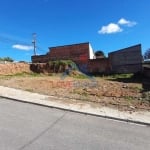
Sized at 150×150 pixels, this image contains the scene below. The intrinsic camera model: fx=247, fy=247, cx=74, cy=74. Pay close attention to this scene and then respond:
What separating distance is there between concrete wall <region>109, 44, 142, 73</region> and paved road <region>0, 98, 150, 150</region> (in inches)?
659

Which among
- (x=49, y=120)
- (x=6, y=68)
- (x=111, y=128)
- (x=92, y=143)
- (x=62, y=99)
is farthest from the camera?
(x=6, y=68)

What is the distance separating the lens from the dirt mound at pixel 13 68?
23820mm

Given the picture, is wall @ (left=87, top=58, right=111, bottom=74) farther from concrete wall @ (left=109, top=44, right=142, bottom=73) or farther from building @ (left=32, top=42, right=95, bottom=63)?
building @ (left=32, top=42, right=95, bottom=63)

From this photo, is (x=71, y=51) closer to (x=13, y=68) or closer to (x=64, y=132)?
(x=13, y=68)

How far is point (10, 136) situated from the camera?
5.63 m

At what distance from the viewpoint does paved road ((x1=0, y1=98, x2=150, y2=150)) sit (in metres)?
5.27

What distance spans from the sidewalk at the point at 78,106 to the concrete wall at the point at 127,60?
14576 millimetres

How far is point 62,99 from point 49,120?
3.30 m

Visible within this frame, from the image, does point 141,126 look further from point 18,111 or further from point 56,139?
point 18,111

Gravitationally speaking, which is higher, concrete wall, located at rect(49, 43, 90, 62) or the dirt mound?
concrete wall, located at rect(49, 43, 90, 62)

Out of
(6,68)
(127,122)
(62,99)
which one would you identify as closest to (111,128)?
(127,122)

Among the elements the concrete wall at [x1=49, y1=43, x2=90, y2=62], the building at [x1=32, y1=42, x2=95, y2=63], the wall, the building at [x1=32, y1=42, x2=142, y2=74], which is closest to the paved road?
the building at [x1=32, y1=42, x2=142, y2=74]

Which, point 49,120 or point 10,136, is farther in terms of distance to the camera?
point 49,120

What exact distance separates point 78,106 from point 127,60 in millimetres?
16314
